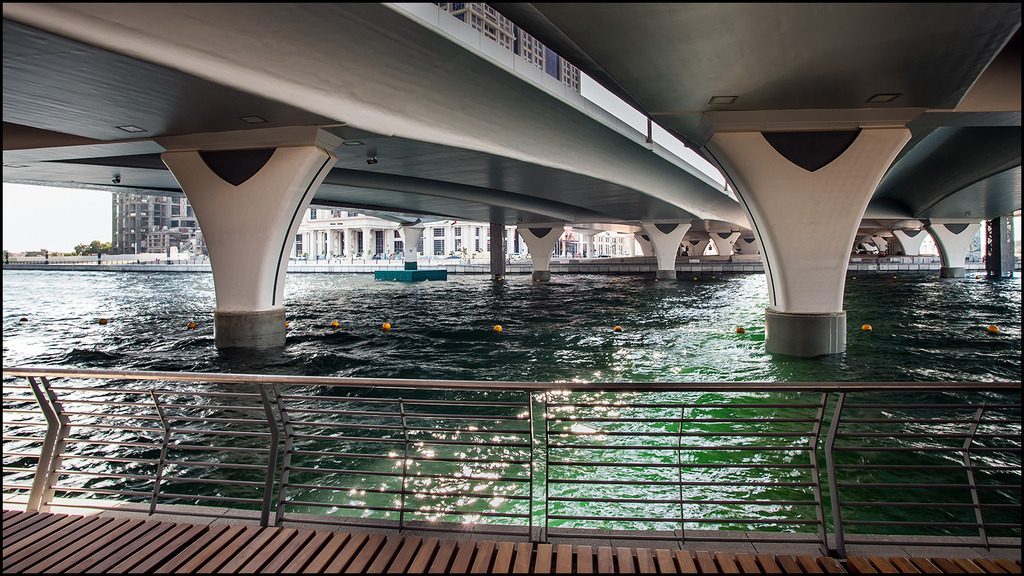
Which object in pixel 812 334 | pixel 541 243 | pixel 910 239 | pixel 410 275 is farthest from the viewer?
pixel 910 239

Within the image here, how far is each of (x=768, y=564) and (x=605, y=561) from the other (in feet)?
3.96

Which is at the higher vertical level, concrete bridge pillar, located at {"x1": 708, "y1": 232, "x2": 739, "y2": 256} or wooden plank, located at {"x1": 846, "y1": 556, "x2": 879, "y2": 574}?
concrete bridge pillar, located at {"x1": 708, "y1": 232, "x2": 739, "y2": 256}

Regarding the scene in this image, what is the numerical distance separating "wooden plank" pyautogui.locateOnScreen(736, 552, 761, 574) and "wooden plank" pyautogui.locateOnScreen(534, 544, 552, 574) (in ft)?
4.64

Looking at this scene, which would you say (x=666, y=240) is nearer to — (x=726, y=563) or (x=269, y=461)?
(x=726, y=563)

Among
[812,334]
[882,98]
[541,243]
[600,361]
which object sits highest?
[541,243]

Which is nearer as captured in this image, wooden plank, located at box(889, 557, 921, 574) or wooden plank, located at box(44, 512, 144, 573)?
wooden plank, located at box(889, 557, 921, 574)

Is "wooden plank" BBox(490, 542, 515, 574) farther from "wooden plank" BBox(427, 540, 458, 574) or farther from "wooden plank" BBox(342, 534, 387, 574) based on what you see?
"wooden plank" BBox(342, 534, 387, 574)

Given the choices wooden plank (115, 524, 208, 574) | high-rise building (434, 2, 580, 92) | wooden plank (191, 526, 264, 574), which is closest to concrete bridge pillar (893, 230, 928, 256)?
high-rise building (434, 2, 580, 92)

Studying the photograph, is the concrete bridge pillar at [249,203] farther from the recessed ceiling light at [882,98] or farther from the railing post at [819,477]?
the railing post at [819,477]

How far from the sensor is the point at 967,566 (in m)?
4.02

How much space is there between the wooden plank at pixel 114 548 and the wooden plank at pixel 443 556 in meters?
2.38

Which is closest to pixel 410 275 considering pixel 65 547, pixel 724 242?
pixel 65 547

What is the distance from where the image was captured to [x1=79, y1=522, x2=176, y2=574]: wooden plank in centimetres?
413

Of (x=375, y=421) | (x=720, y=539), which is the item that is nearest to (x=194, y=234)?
(x=375, y=421)
